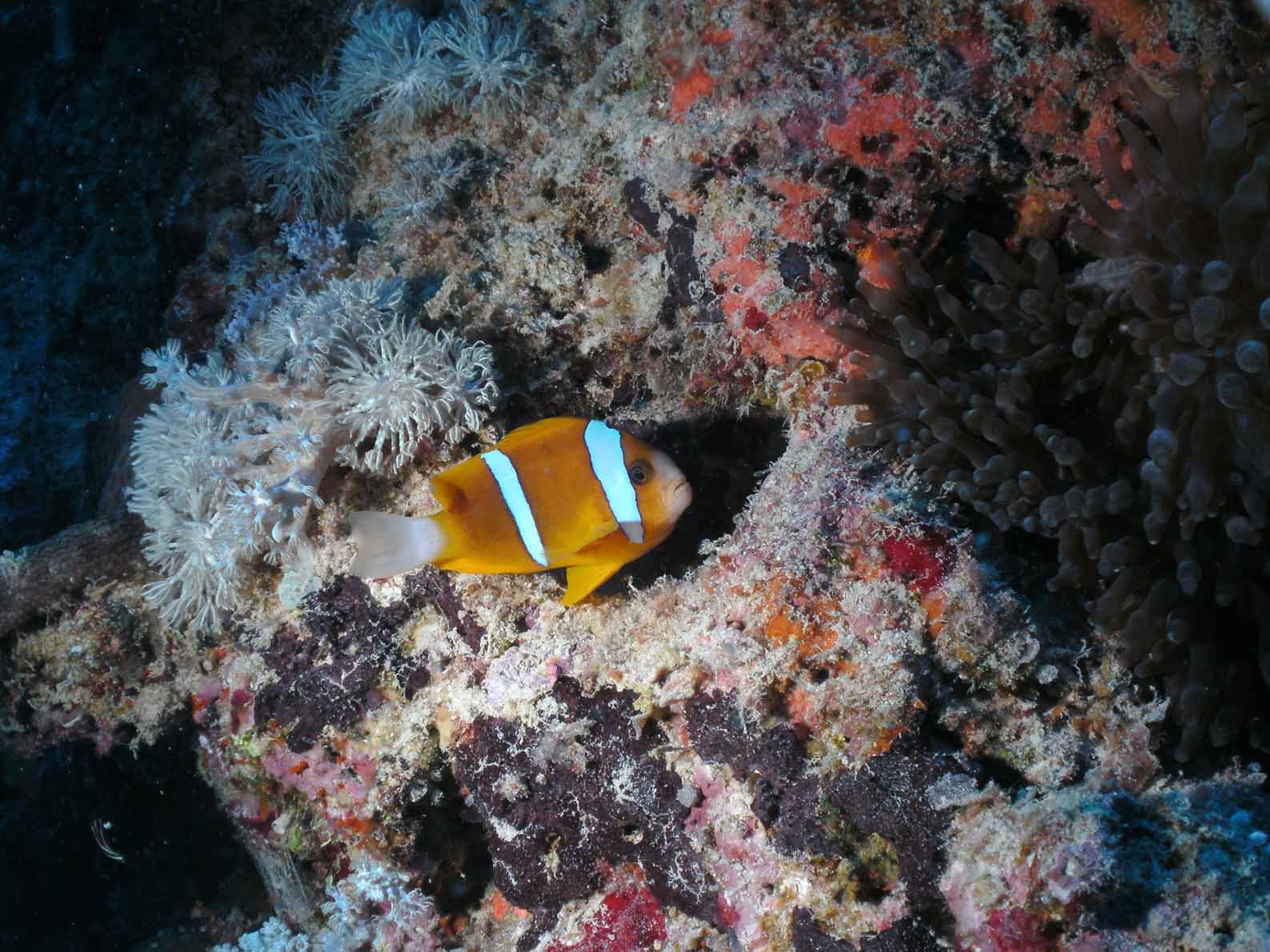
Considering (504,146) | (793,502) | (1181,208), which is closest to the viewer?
(1181,208)

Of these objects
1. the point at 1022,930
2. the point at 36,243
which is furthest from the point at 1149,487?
the point at 36,243

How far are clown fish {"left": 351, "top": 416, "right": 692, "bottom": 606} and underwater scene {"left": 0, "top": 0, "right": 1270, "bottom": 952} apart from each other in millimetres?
15

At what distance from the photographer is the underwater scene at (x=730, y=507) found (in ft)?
6.71

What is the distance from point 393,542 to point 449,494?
22 centimetres

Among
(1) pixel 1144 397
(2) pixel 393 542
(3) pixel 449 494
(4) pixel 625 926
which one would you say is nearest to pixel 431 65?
(3) pixel 449 494

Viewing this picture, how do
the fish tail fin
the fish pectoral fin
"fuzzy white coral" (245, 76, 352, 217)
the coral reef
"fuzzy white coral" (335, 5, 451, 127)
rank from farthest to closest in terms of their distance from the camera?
"fuzzy white coral" (245, 76, 352, 217)
"fuzzy white coral" (335, 5, 451, 127)
the fish pectoral fin
the fish tail fin
the coral reef

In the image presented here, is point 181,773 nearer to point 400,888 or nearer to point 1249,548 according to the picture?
point 400,888

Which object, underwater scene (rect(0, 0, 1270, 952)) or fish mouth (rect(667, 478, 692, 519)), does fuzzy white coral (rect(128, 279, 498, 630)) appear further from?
fish mouth (rect(667, 478, 692, 519))

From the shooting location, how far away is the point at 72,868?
16.1 feet

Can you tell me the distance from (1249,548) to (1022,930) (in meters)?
1.28

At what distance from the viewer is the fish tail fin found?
2.30 meters

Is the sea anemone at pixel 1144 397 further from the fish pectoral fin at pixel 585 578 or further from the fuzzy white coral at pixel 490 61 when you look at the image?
the fuzzy white coral at pixel 490 61

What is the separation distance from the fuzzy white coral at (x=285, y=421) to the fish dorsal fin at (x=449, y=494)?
0.56m

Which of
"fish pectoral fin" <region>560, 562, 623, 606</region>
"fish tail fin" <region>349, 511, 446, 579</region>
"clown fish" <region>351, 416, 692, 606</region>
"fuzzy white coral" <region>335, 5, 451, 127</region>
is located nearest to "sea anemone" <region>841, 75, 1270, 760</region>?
"clown fish" <region>351, 416, 692, 606</region>
